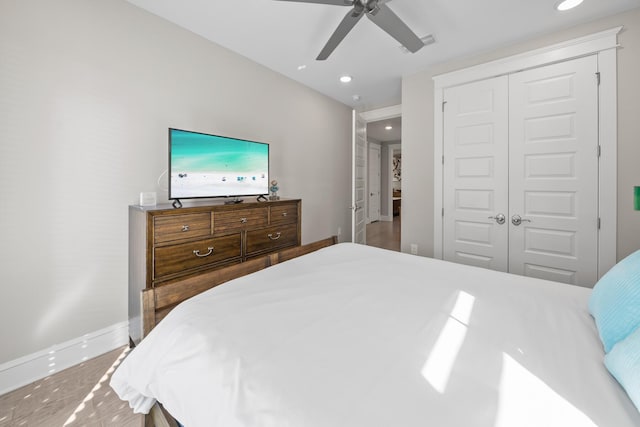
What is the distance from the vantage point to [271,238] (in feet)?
Result: 8.75

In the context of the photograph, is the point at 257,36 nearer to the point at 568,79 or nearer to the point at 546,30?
the point at 546,30

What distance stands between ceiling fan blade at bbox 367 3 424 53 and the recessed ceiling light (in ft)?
3.73

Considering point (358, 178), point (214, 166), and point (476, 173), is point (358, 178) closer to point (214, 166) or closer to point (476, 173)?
point (476, 173)

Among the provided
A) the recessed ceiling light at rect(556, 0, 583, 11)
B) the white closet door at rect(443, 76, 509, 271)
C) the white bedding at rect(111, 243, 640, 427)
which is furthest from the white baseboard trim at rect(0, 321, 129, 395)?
the recessed ceiling light at rect(556, 0, 583, 11)

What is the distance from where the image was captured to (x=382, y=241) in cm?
556

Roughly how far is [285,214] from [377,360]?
2.16m

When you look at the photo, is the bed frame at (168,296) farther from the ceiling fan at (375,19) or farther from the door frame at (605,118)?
the door frame at (605,118)

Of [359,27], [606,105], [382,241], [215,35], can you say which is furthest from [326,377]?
[382,241]

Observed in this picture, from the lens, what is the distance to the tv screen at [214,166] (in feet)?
6.97

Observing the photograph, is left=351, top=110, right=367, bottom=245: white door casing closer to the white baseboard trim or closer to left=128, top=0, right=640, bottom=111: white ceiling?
left=128, top=0, right=640, bottom=111: white ceiling

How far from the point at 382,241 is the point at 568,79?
3717 millimetres

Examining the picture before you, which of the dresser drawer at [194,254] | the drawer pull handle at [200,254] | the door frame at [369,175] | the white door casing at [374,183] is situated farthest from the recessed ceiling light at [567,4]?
the white door casing at [374,183]

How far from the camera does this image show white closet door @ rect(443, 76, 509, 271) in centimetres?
279

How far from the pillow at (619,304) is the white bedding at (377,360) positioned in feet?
0.21
